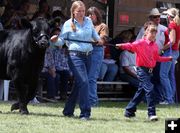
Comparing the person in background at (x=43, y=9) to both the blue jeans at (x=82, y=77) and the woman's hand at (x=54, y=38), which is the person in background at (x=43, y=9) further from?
the blue jeans at (x=82, y=77)

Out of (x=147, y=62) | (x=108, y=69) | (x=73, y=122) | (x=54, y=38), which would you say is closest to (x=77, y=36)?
(x=54, y=38)

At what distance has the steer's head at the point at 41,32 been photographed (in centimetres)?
1012

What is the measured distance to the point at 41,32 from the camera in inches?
404

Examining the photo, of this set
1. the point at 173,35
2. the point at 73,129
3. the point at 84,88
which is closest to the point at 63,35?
the point at 84,88

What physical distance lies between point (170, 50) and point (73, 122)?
5326mm

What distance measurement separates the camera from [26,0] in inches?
581

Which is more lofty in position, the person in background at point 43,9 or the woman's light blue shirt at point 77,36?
the person in background at point 43,9

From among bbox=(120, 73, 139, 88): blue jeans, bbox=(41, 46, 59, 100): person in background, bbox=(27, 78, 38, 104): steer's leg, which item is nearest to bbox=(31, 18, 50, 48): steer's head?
bbox=(27, 78, 38, 104): steer's leg

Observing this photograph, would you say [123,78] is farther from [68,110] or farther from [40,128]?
[40,128]

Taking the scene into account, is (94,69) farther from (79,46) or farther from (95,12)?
(79,46)

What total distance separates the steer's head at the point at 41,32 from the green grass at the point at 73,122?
125 cm

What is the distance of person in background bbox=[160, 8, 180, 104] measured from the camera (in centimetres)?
1398

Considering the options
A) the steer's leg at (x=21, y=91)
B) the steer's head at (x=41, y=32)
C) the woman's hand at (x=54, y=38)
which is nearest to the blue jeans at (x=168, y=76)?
the steer's leg at (x=21, y=91)

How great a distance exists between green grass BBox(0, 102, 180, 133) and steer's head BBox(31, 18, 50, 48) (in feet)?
4.11
